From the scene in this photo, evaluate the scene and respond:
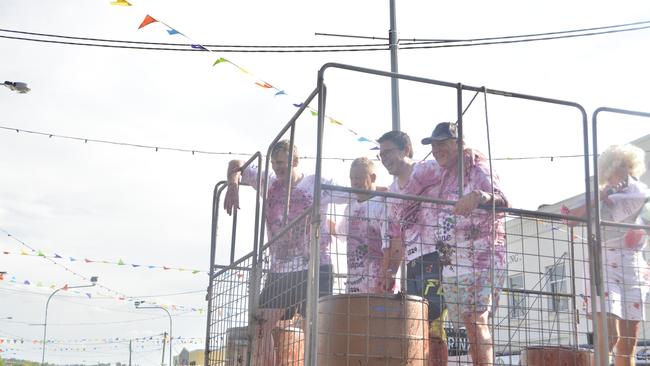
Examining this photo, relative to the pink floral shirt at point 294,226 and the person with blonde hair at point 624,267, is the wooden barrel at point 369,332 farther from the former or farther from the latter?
the person with blonde hair at point 624,267

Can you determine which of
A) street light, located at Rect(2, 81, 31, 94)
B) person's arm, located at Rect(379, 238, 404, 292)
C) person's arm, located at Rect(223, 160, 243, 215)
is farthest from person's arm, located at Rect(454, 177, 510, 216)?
street light, located at Rect(2, 81, 31, 94)

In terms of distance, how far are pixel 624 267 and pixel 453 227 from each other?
1.35 metres

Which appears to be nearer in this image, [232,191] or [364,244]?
[364,244]

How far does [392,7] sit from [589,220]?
680 cm

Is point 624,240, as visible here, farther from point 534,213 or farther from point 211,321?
point 211,321


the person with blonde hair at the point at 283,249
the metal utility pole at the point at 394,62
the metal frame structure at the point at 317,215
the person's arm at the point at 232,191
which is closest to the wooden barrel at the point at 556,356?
the metal frame structure at the point at 317,215

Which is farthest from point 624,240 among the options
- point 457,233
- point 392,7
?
point 392,7

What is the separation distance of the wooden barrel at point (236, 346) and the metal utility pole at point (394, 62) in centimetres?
485

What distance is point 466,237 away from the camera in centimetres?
475

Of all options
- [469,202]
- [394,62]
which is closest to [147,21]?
[394,62]

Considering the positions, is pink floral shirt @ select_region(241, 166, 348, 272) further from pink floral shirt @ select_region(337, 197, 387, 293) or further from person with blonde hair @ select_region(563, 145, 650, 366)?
person with blonde hair @ select_region(563, 145, 650, 366)

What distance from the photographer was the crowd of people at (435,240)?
456cm

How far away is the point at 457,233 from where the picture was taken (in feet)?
15.7

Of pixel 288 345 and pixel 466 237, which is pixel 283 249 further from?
pixel 466 237
